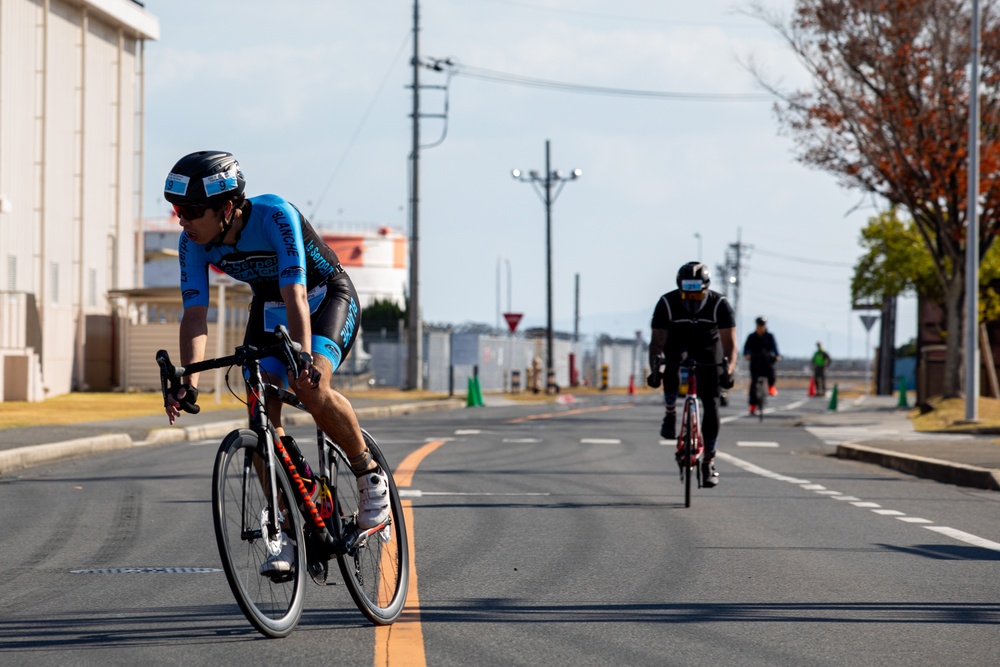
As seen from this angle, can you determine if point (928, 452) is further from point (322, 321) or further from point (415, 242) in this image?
point (415, 242)

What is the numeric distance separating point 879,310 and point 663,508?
36903mm

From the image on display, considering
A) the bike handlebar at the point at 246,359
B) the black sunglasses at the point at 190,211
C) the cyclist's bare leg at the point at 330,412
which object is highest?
the black sunglasses at the point at 190,211

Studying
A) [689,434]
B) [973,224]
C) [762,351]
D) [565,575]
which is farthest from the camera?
[762,351]

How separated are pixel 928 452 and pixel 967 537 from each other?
8164 millimetres

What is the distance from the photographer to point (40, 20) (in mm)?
35875

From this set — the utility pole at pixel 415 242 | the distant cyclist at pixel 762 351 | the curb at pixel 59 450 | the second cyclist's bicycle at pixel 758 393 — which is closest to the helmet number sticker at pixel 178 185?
the curb at pixel 59 450

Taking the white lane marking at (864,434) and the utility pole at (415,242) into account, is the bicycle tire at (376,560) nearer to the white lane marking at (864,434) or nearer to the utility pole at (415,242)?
the white lane marking at (864,434)

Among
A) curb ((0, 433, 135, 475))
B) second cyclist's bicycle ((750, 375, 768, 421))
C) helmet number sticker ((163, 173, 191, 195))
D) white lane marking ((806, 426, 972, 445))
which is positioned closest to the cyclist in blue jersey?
helmet number sticker ((163, 173, 191, 195))

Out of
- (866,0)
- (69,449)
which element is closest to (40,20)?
(866,0)

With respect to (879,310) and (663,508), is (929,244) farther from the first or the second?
(663,508)

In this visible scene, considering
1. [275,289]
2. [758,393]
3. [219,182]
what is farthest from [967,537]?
[758,393]

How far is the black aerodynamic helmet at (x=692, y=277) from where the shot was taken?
11.6m

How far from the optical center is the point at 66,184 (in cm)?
3744

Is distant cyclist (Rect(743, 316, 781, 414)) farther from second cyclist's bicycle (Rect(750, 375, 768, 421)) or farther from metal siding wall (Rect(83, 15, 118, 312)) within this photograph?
metal siding wall (Rect(83, 15, 118, 312))
